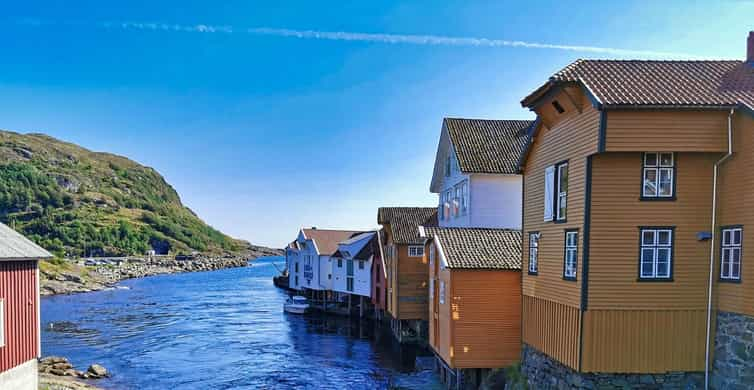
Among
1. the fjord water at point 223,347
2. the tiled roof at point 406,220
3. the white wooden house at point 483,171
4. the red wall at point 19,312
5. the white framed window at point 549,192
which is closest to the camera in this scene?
the red wall at point 19,312

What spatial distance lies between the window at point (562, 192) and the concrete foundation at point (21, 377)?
18419 mm

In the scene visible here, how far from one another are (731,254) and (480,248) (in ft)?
33.4

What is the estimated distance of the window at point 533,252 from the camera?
1811cm

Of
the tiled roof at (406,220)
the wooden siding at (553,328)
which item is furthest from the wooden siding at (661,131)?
the tiled roof at (406,220)

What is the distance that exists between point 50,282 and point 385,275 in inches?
2488

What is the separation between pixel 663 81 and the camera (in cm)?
1427

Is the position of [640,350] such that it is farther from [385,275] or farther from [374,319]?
[374,319]

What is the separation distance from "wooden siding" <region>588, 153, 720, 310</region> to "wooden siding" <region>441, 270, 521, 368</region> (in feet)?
23.1

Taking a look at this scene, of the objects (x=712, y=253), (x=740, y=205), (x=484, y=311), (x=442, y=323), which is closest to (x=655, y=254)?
(x=712, y=253)

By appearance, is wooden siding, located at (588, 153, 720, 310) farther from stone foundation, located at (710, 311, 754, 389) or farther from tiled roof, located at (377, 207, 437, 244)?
tiled roof, located at (377, 207, 437, 244)

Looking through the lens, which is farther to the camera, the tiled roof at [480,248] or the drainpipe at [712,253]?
the tiled roof at [480,248]

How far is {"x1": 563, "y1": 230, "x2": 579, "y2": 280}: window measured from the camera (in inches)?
575

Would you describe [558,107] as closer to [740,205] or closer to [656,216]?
[656,216]

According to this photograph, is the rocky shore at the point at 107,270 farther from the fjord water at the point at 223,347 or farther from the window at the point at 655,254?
the window at the point at 655,254
